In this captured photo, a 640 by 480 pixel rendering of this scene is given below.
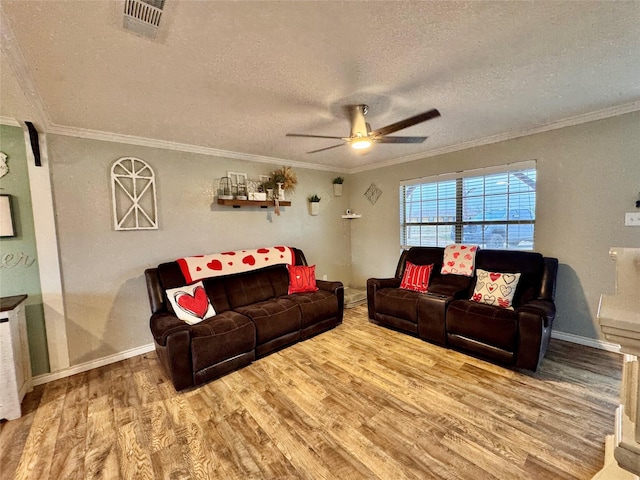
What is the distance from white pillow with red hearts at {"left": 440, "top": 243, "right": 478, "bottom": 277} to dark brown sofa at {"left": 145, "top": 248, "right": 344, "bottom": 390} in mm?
1431

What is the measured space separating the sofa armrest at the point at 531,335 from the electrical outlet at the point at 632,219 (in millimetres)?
1250

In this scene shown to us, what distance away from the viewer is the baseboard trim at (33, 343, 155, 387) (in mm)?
2512

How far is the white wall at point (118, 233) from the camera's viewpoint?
2652mm

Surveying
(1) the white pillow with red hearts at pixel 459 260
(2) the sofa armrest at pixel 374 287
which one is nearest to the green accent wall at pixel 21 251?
(2) the sofa armrest at pixel 374 287

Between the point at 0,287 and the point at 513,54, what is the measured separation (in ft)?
14.2

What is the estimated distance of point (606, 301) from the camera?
584 millimetres

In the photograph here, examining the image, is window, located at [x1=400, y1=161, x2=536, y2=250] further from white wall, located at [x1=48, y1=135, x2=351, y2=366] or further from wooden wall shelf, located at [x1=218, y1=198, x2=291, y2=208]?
white wall, located at [x1=48, y1=135, x2=351, y2=366]

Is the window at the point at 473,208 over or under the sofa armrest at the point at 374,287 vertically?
over

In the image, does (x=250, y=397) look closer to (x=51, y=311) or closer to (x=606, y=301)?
(x=51, y=311)

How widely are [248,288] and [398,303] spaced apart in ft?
6.15

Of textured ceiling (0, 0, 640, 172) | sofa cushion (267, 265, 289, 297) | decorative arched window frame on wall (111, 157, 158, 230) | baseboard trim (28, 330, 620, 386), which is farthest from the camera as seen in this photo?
sofa cushion (267, 265, 289, 297)

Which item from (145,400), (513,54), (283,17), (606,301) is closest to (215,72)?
(283,17)

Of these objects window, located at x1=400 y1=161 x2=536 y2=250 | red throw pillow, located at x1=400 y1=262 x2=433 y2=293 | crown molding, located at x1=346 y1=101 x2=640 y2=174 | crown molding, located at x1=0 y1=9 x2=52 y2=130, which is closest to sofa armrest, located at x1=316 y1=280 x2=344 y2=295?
red throw pillow, located at x1=400 y1=262 x2=433 y2=293

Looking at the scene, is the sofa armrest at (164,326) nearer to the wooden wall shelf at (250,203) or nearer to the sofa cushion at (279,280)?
the sofa cushion at (279,280)
